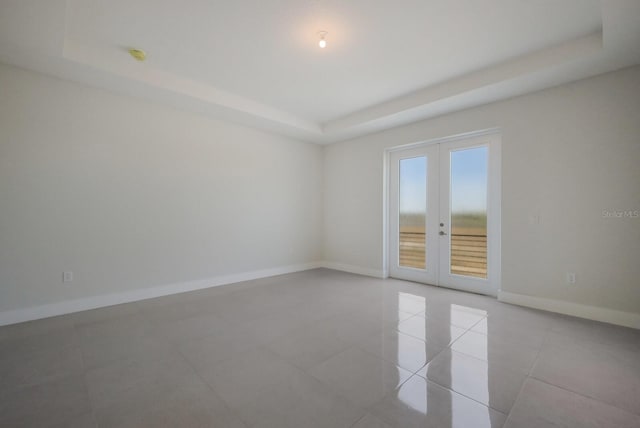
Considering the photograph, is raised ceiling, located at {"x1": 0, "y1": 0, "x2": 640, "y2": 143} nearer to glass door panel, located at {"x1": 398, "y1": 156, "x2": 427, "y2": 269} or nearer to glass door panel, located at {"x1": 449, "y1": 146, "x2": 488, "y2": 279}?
glass door panel, located at {"x1": 449, "y1": 146, "x2": 488, "y2": 279}

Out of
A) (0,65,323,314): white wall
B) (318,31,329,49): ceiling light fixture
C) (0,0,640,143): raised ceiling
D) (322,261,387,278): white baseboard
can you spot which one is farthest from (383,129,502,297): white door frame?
(0,65,323,314): white wall

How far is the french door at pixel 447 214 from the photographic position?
4113 millimetres

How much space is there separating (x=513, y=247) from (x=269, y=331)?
344 cm

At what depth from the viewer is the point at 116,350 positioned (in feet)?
8.00

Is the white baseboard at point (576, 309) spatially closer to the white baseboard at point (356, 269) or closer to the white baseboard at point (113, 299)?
the white baseboard at point (356, 269)

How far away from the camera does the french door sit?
→ 4.11 meters

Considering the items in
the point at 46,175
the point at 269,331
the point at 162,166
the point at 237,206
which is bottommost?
the point at 269,331

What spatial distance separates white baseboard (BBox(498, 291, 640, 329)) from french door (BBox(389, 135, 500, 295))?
1.09 feet

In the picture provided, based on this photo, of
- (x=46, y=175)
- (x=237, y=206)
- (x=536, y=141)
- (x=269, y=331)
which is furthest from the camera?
(x=237, y=206)

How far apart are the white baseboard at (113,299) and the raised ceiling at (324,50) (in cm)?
276

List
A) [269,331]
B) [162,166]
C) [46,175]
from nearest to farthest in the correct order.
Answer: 1. [269,331]
2. [46,175]
3. [162,166]

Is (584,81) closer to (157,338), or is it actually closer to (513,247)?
(513,247)

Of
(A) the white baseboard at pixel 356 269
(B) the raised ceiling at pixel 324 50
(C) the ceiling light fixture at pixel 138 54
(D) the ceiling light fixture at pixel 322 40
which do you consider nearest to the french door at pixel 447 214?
(A) the white baseboard at pixel 356 269

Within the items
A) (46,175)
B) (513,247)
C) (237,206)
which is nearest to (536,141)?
(513,247)
